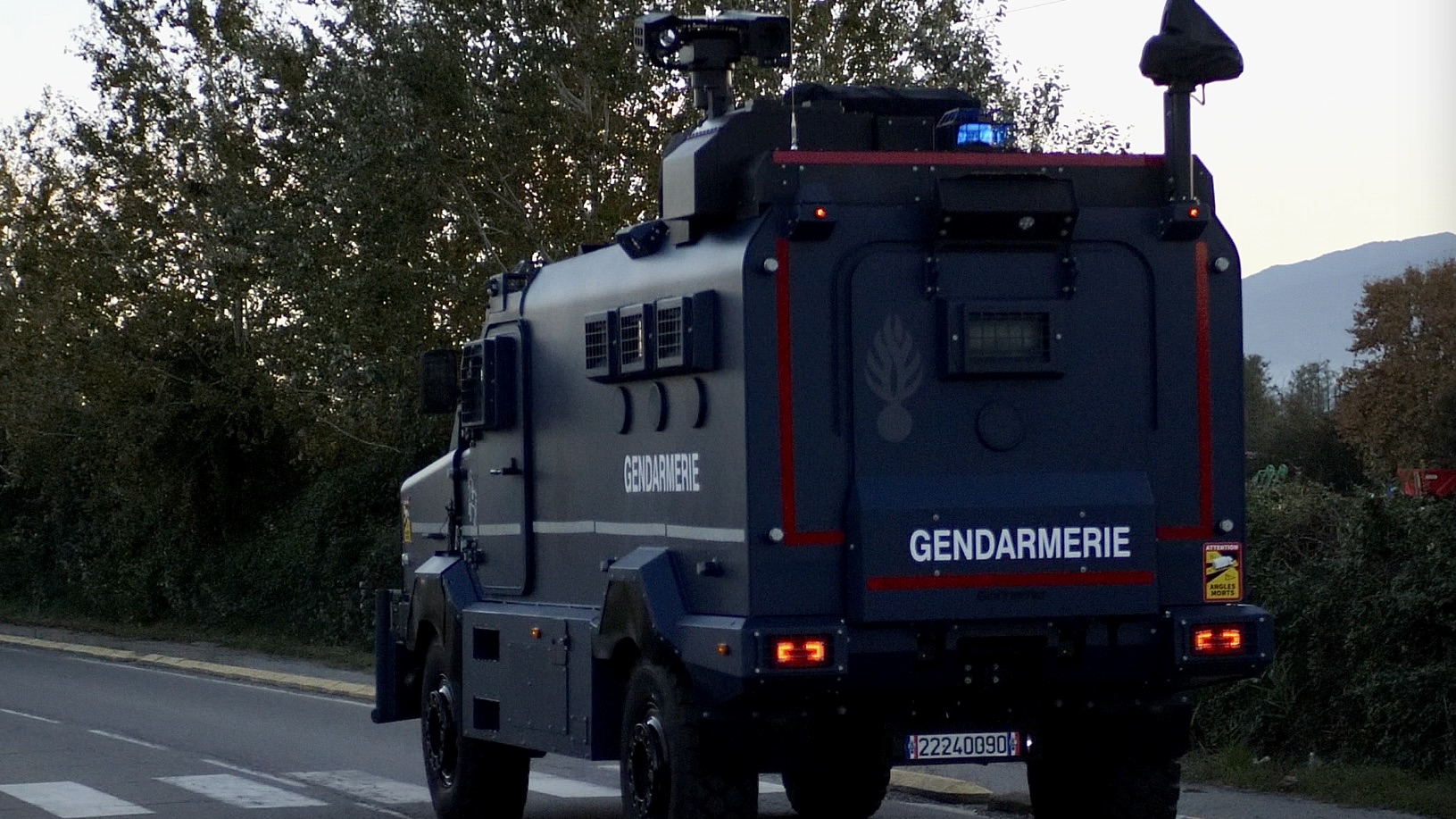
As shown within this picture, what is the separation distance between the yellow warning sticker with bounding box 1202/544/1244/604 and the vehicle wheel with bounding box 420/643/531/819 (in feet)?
14.0

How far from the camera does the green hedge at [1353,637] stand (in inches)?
516

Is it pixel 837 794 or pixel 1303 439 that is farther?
pixel 1303 439

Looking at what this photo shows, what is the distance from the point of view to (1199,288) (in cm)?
866

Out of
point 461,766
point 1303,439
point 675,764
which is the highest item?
point 1303,439

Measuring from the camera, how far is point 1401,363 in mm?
83188

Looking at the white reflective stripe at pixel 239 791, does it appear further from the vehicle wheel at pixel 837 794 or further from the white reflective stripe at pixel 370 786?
the vehicle wheel at pixel 837 794

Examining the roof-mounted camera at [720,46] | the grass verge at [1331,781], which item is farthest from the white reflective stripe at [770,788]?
the roof-mounted camera at [720,46]

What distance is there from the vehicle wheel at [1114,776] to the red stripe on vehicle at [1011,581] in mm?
823

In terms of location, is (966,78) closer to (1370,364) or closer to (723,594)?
(723,594)

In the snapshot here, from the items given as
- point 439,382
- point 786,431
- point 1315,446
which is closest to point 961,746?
point 786,431

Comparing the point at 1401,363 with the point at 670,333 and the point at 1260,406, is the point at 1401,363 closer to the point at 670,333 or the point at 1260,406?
the point at 1260,406

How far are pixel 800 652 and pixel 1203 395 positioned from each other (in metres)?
2.03

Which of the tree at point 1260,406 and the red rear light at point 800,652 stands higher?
the tree at point 1260,406

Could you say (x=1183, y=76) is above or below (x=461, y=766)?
above
